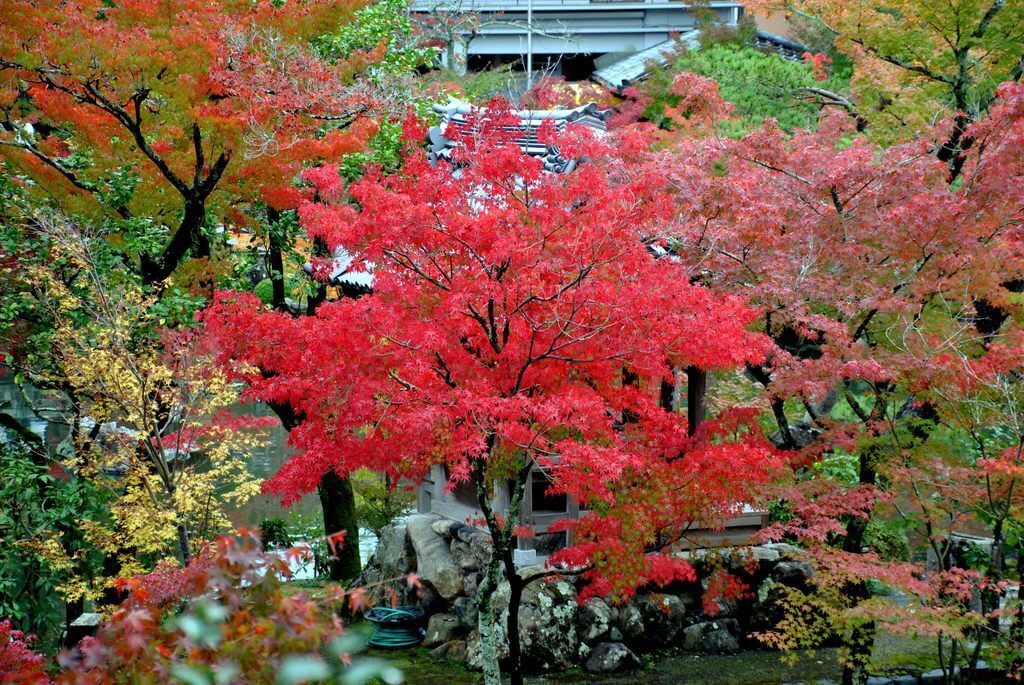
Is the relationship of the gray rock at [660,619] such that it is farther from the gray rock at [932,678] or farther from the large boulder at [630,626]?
the gray rock at [932,678]

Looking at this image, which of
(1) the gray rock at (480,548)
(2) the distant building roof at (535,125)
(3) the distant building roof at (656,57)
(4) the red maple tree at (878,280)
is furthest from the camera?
(3) the distant building roof at (656,57)

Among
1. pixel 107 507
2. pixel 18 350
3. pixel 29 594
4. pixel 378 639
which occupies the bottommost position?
pixel 378 639

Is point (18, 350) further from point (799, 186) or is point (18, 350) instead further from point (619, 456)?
point (799, 186)

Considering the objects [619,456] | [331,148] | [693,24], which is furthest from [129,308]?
[693,24]

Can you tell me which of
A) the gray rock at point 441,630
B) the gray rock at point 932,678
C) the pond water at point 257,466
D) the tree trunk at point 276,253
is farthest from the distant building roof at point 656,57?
the gray rock at point 932,678

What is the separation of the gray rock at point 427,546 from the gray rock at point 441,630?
583 mm

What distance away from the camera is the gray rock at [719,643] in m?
12.1

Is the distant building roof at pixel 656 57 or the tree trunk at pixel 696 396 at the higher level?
the distant building roof at pixel 656 57

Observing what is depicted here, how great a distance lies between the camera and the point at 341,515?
49.2ft

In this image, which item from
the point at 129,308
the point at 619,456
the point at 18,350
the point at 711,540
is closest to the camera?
the point at 619,456

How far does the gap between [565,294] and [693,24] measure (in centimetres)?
2317

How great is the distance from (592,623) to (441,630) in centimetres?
199

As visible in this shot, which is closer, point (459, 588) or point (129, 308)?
point (129, 308)

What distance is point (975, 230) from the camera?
962cm
